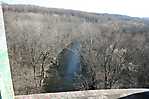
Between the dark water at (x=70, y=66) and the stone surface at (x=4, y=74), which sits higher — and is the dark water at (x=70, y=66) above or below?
below

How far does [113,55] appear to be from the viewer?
742 inches

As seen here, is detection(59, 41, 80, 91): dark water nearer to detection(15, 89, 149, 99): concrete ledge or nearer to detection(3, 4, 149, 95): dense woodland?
detection(3, 4, 149, 95): dense woodland

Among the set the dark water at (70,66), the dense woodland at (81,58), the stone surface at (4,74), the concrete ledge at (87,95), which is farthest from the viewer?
the dark water at (70,66)

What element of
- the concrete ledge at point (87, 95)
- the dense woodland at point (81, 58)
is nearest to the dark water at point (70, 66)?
the dense woodland at point (81, 58)

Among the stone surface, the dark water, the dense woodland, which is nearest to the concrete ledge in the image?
the stone surface

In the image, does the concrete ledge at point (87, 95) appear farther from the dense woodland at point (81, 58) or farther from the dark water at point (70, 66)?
the dark water at point (70, 66)

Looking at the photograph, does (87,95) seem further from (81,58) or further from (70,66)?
(70,66)

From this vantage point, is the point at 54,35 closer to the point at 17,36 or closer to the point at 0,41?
the point at 17,36

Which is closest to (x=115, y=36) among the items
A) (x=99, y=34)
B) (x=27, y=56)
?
(x=99, y=34)

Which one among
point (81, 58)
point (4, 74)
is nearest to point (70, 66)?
point (81, 58)

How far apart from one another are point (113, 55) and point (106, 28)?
6091 millimetres

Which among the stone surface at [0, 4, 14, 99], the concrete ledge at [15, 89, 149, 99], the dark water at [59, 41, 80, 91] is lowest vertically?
the dark water at [59, 41, 80, 91]

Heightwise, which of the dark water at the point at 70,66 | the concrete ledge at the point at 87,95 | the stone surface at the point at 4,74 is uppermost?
the stone surface at the point at 4,74

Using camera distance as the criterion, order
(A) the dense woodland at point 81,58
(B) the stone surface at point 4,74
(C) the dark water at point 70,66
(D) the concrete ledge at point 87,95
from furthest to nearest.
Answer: (C) the dark water at point 70,66 < (A) the dense woodland at point 81,58 < (D) the concrete ledge at point 87,95 < (B) the stone surface at point 4,74
